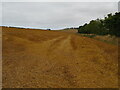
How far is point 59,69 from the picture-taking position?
6070 millimetres

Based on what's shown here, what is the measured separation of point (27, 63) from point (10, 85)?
188cm

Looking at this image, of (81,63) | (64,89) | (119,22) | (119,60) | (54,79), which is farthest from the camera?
(119,22)

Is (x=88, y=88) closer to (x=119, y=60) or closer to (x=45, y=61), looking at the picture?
(x=45, y=61)

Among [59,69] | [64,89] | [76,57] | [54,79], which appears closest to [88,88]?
[64,89]

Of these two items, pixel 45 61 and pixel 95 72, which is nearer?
pixel 95 72

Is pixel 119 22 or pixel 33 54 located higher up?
pixel 119 22

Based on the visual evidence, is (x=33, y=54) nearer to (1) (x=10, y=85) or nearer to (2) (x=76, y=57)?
(2) (x=76, y=57)

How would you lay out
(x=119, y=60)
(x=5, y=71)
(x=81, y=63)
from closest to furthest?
(x=5, y=71) < (x=81, y=63) < (x=119, y=60)

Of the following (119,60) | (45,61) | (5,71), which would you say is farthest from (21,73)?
(119,60)

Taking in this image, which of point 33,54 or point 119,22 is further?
point 119,22

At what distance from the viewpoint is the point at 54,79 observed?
520 centimetres

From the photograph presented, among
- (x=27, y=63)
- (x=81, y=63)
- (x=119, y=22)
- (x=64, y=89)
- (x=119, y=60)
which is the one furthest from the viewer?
(x=119, y=22)

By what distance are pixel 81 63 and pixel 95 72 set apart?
3.46ft

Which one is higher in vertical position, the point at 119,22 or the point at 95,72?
the point at 119,22
